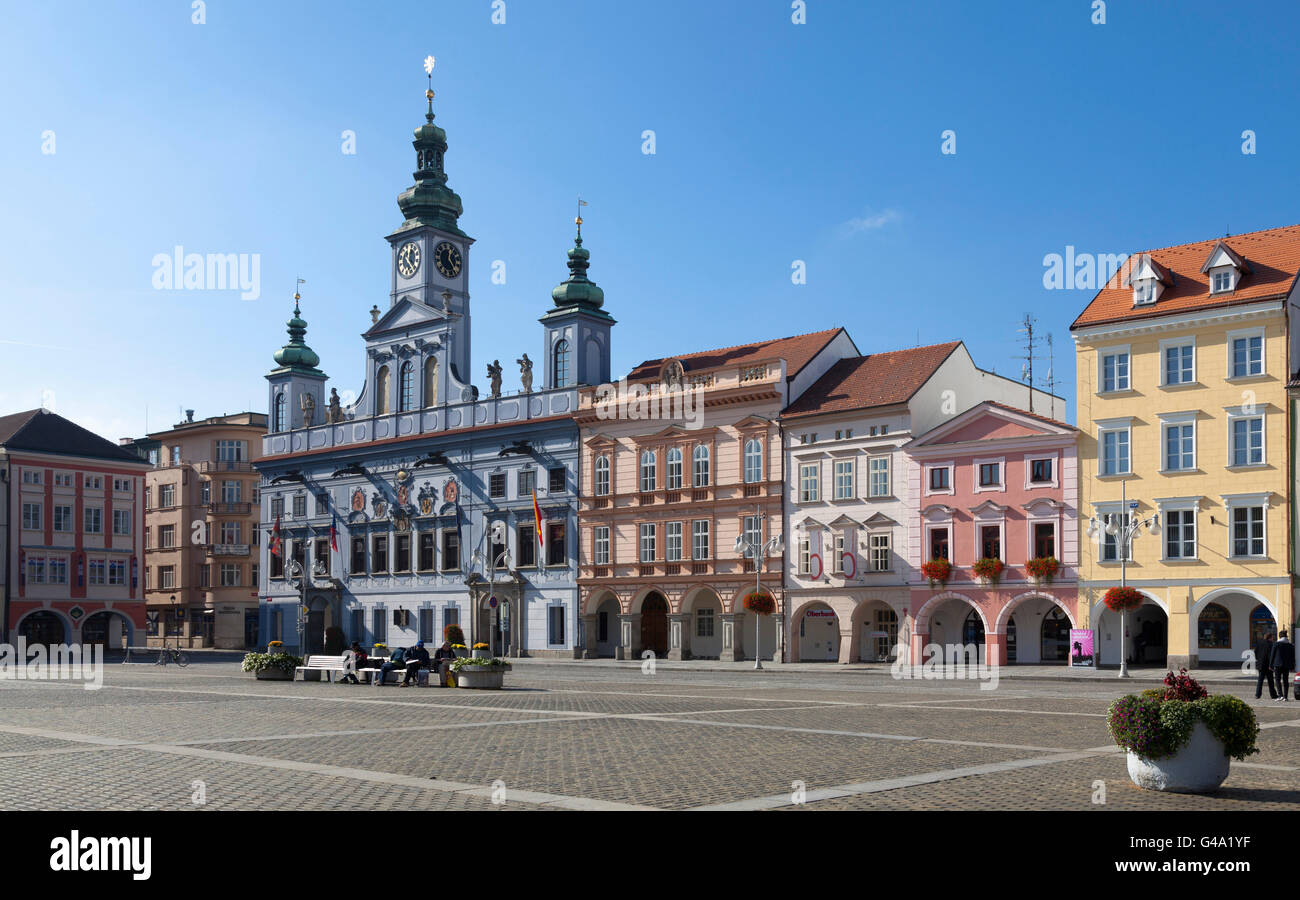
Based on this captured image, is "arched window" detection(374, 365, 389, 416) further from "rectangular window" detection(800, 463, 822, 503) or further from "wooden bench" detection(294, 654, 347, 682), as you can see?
"wooden bench" detection(294, 654, 347, 682)

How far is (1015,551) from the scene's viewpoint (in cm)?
4875

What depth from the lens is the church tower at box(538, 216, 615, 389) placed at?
65.5 m

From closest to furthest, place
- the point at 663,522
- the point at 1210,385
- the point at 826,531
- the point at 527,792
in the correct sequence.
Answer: the point at 527,792 < the point at 1210,385 < the point at 826,531 < the point at 663,522

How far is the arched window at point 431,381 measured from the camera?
70.8 meters

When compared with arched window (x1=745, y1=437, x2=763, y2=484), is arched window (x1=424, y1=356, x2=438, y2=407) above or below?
above

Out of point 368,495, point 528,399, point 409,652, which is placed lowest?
point 409,652

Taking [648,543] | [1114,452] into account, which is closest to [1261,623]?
[1114,452]

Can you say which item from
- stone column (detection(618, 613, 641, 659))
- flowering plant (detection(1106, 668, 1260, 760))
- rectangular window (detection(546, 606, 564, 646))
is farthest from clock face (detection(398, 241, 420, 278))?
flowering plant (detection(1106, 668, 1260, 760))

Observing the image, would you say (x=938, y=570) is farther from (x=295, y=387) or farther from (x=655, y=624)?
(x=295, y=387)

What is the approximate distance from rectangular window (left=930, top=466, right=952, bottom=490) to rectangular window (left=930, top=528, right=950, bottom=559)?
165cm

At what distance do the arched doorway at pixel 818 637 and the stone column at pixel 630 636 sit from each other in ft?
28.1
